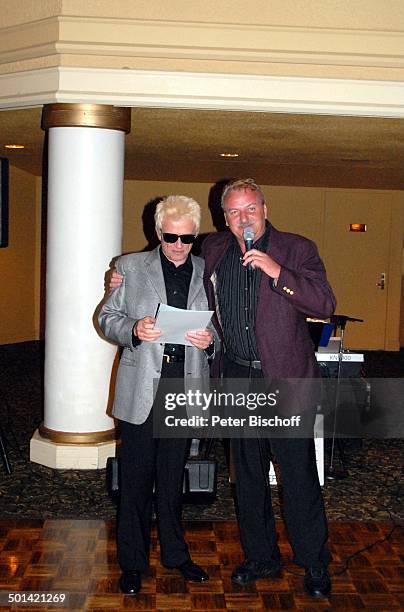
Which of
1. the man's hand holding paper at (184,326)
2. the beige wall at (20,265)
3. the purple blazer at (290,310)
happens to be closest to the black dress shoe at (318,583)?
the purple blazer at (290,310)

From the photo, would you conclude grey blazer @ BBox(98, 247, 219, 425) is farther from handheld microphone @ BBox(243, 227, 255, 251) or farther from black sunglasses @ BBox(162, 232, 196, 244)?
handheld microphone @ BBox(243, 227, 255, 251)

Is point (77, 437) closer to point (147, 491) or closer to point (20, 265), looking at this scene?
point (147, 491)

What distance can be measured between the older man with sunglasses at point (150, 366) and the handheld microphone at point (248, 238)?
22cm

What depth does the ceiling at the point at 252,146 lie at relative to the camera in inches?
219

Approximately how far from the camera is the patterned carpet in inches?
177

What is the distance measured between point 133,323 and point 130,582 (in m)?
1.14

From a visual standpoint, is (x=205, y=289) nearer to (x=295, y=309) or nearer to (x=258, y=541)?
(x=295, y=309)

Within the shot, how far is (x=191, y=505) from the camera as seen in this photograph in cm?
461

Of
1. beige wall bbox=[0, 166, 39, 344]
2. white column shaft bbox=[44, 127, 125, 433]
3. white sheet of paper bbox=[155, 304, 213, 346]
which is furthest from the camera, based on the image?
beige wall bbox=[0, 166, 39, 344]

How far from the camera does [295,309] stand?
3254 millimetres

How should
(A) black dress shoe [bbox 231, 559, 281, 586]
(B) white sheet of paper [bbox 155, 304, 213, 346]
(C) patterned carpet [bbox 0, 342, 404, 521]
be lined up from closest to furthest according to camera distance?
1. (B) white sheet of paper [bbox 155, 304, 213, 346]
2. (A) black dress shoe [bbox 231, 559, 281, 586]
3. (C) patterned carpet [bbox 0, 342, 404, 521]

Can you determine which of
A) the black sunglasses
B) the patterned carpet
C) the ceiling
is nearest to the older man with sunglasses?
the black sunglasses

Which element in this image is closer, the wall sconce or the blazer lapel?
the blazer lapel

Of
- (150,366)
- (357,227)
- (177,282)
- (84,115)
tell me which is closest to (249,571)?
(150,366)
